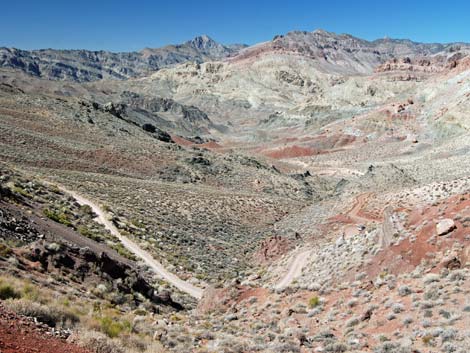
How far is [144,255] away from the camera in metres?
26.5

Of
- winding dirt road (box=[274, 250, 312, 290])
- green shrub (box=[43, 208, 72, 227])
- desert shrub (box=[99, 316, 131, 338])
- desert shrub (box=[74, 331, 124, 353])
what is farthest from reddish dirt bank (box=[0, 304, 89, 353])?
green shrub (box=[43, 208, 72, 227])

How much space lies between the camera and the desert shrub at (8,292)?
34.6ft

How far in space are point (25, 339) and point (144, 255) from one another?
1822 cm

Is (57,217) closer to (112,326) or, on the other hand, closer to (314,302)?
(112,326)

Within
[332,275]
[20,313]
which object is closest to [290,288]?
[332,275]

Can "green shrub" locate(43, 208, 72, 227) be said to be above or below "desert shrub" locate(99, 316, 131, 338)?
above

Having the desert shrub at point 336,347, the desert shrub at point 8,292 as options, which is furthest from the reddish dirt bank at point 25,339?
the desert shrub at point 336,347

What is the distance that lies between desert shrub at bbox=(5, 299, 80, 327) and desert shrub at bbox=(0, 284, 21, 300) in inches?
25.1

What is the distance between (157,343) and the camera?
1214 centimetres

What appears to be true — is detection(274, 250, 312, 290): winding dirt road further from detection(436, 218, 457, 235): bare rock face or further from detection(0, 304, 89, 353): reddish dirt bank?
detection(0, 304, 89, 353): reddish dirt bank

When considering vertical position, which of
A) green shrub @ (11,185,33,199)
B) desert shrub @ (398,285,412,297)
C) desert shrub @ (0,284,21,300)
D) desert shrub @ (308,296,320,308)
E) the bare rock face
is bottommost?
desert shrub @ (0,284,21,300)

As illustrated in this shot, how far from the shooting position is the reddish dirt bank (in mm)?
7898

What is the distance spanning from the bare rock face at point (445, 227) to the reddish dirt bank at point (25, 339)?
44.0 feet

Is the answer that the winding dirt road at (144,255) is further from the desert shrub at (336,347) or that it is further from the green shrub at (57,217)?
the desert shrub at (336,347)
